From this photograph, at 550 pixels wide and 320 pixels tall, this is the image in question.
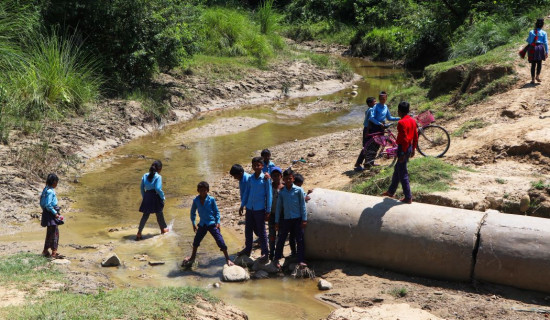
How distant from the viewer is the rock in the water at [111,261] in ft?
30.1

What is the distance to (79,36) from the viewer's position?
60.1ft

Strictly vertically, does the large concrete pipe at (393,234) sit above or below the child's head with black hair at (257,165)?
below

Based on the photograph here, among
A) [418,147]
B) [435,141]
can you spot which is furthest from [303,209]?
[435,141]

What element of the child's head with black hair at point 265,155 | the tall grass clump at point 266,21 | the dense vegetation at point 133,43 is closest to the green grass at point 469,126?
the dense vegetation at point 133,43

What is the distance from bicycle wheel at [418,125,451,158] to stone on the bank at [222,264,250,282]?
469cm

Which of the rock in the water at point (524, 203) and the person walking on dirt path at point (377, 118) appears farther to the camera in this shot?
the person walking on dirt path at point (377, 118)

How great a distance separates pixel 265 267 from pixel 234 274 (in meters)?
0.54

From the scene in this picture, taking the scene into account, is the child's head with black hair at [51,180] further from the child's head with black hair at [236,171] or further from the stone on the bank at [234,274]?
the stone on the bank at [234,274]

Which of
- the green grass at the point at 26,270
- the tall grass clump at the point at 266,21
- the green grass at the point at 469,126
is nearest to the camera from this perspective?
the green grass at the point at 26,270

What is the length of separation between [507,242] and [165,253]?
16.1 ft

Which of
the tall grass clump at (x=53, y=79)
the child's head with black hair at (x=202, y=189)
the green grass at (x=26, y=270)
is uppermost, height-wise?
the tall grass clump at (x=53, y=79)

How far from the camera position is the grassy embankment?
21.6 ft

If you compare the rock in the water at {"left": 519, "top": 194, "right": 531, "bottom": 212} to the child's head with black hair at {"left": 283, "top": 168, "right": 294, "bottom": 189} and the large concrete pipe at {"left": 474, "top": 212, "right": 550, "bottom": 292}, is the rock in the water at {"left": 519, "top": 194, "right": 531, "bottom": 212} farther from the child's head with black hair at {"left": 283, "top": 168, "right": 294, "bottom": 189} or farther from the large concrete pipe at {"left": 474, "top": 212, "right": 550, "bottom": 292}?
the child's head with black hair at {"left": 283, "top": 168, "right": 294, "bottom": 189}

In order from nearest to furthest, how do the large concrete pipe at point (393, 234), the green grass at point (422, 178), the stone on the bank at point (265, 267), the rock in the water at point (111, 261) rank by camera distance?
the large concrete pipe at point (393, 234) < the rock in the water at point (111, 261) < the stone on the bank at point (265, 267) < the green grass at point (422, 178)
